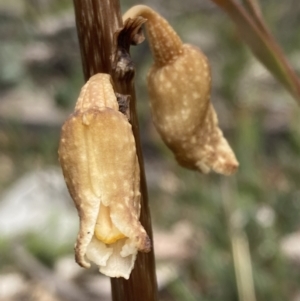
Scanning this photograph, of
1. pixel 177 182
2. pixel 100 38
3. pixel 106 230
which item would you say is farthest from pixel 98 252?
pixel 177 182

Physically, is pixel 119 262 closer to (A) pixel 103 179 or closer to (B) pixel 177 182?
(A) pixel 103 179

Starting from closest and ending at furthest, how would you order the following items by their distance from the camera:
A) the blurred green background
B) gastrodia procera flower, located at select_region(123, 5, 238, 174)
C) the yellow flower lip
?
the yellow flower lip < gastrodia procera flower, located at select_region(123, 5, 238, 174) < the blurred green background

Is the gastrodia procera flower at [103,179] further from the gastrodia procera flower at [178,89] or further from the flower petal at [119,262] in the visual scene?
the gastrodia procera flower at [178,89]

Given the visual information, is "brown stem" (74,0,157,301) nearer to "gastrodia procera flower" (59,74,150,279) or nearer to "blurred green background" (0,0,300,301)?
"gastrodia procera flower" (59,74,150,279)

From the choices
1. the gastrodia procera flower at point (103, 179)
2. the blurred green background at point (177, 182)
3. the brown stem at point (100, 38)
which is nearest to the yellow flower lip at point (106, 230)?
the gastrodia procera flower at point (103, 179)

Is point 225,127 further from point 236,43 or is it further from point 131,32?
point 131,32

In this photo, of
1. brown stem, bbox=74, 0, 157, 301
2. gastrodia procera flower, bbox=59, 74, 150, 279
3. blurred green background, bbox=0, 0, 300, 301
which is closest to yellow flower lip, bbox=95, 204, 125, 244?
gastrodia procera flower, bbox=59, 74, 150, 279

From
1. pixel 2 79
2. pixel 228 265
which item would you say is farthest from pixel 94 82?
pixel 2 79
